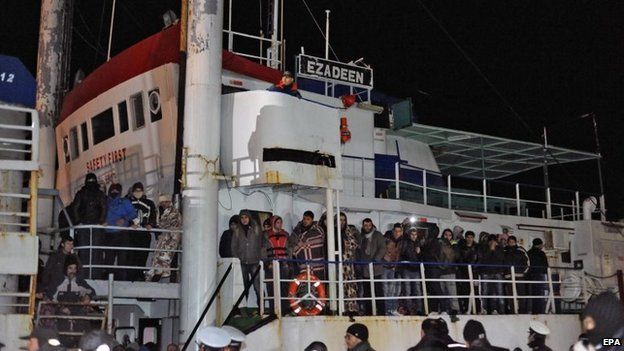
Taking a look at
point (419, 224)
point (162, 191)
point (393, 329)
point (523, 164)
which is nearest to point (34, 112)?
point (162, 191)

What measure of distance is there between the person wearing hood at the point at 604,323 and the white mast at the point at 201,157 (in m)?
7.49

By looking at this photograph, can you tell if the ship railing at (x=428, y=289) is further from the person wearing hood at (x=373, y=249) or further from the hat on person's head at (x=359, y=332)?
the hat on person's head at (x=359, y=332)

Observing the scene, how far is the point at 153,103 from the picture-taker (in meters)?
14.6

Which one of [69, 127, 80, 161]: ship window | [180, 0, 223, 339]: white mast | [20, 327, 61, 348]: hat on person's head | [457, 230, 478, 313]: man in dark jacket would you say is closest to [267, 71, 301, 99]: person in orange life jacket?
[180, 0, 223, 339]: white mast

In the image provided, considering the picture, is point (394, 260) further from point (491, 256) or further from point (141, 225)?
point (141, 225)

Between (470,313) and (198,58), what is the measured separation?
6.67m

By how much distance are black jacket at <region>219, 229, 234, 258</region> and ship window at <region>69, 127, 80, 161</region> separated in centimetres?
581

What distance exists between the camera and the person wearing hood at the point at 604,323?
5.93 meters

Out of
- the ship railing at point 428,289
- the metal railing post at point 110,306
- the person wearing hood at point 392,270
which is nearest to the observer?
the metal railing post at point 110,306

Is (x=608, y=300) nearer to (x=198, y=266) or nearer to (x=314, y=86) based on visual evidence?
(x=198, y=266)

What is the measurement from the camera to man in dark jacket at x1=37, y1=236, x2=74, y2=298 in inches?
439

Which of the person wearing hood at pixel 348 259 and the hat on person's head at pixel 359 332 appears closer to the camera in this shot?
the hat on person's head at pixel 359 332

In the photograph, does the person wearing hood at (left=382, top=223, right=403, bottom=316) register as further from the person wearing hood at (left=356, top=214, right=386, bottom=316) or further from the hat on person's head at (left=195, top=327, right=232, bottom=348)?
the hat on person's head at (left=195, top=327, right=232, bottom=348)

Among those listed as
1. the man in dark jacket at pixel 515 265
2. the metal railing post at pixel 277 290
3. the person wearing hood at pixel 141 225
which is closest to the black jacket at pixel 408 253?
the man in dark jacket at pixel 515 265
